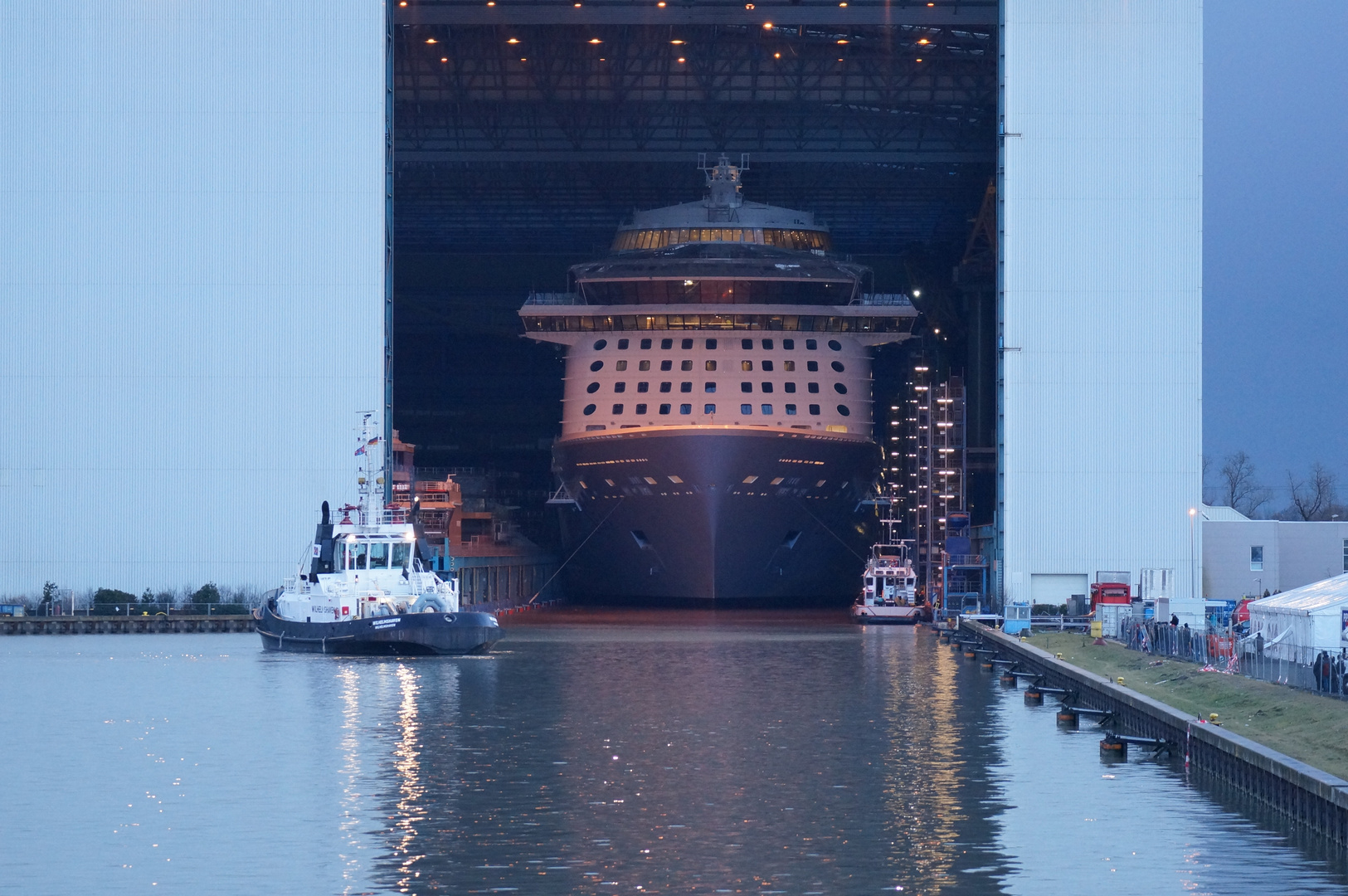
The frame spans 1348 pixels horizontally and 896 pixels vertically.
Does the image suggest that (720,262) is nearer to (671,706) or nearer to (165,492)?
(165,492)

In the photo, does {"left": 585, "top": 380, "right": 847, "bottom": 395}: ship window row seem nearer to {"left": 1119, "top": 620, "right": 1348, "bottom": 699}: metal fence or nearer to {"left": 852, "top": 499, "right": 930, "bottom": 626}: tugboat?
{"left": 852, "top": 499, "right": 930, "bottom": 626}: tugboat

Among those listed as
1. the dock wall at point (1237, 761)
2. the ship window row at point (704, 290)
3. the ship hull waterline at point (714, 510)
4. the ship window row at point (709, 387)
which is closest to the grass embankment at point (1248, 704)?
the dock wall at point (1237, 761)

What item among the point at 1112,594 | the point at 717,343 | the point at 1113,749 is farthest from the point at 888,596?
the point at 1113,749

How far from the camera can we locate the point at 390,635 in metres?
45.1

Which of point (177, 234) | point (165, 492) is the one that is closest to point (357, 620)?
point (165, 492)

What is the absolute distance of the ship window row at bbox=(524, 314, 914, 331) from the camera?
6731 centimetres

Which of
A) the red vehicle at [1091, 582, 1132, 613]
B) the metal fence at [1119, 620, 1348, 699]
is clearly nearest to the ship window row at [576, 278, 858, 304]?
the red vehicle at [1091, 582, 1132, 613]

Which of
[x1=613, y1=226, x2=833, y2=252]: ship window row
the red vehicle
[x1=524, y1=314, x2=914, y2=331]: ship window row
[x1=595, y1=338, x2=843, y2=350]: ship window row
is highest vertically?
[x1=613, y1=226, x2=833, y2=252]: ship window row

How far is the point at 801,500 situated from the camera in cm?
6316

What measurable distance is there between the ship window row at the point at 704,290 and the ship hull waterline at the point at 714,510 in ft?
19.6

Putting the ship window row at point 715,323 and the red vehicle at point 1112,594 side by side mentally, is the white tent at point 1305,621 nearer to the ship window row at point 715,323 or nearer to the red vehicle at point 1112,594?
the red vehicle at point 1112,594

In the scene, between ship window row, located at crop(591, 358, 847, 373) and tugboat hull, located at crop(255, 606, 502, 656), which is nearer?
tugboat hull, located at crop(255, 606, 502, 656)

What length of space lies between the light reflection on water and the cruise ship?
2286 cm

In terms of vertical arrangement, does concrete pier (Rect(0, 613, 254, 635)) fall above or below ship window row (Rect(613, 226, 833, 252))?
below
